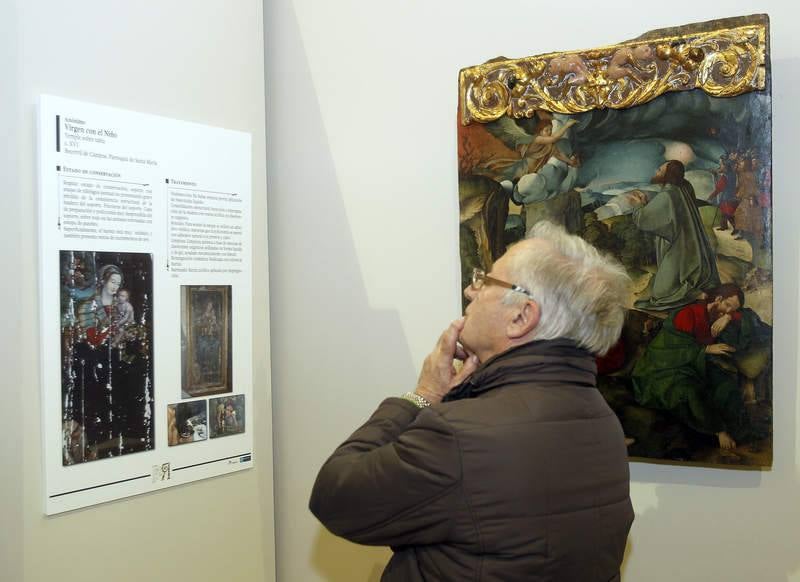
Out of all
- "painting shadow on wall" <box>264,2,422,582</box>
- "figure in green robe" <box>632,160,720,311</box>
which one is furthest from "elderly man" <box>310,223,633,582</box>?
"painting shadow on wall" <box>264,2,422,582</box>

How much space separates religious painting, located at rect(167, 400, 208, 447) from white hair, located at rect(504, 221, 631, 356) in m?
1.20

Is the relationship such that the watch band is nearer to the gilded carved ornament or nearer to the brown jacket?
the brown jacket

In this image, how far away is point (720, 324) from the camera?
2.00 meters

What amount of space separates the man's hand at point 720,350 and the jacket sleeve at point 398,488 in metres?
0.93

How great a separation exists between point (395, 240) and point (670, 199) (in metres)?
0.94

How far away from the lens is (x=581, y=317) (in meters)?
1.62

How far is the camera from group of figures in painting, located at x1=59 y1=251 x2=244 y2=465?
2039 millimetres

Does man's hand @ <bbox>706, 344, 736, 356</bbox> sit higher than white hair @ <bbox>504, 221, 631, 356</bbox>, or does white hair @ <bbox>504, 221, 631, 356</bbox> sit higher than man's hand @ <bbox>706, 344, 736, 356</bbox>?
white hair @ <bbox>504, 221, 631, 356</bbox>

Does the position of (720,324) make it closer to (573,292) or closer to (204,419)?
(573,292)

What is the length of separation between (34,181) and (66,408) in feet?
2.05

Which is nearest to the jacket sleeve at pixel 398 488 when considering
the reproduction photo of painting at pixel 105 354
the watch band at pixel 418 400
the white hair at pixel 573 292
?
the watch band at pixel 418 400

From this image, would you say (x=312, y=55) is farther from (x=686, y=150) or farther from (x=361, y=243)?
(x=686, y=150)

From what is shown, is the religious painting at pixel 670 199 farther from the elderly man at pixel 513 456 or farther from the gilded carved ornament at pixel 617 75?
the elderly man at pixel 513 456

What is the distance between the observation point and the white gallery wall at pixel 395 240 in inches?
79.9
